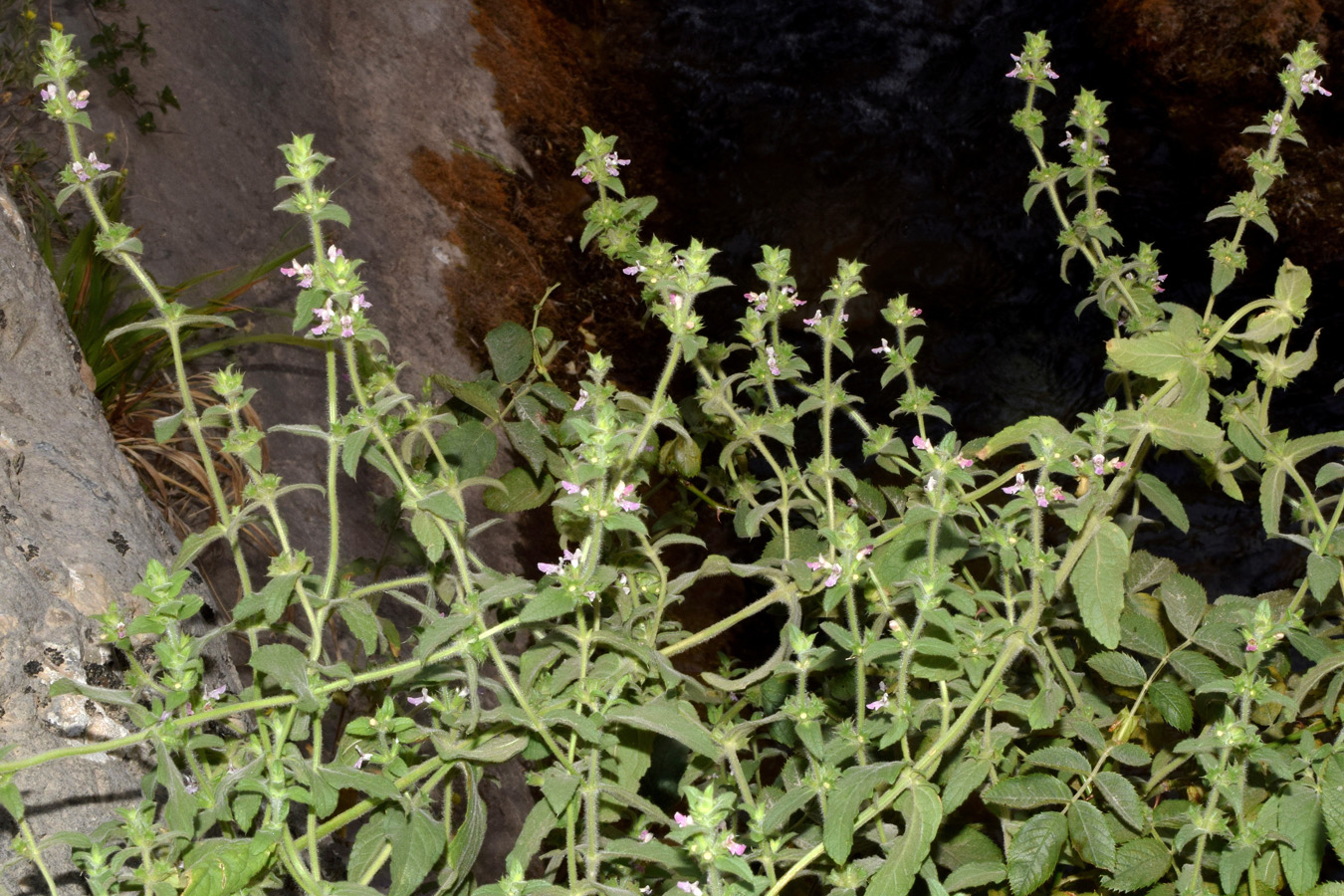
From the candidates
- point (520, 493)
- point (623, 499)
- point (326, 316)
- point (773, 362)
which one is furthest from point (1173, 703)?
point (326, 316)

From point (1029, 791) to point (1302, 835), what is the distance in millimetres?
420

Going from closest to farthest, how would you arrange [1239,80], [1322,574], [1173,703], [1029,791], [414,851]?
[414,851], [1322,574], [1029,791], [1173,703], [1239,80]

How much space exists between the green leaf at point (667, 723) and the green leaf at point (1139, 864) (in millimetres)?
816

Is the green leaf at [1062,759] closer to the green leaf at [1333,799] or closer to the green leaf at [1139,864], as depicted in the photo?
the green leaf at [1139,864]

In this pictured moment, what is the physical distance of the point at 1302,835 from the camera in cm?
160

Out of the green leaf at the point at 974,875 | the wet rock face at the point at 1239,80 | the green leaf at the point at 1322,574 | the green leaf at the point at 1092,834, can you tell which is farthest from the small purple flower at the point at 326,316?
the wet rock face at the point at 1239,80

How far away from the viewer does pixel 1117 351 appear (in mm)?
1722

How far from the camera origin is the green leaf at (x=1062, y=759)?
5.80ft

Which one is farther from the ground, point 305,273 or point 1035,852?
point 305,273

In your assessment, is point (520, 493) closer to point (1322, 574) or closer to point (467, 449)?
point (467, 449)

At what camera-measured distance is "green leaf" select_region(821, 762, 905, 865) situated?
150 cm

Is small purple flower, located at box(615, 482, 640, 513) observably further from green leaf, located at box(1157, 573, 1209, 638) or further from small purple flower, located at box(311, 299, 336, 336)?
green leaf, located at box(1157, 573, 1209, 638)

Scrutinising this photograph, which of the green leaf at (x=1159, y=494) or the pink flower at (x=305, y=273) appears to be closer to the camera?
the pink flower at (x=305, y=273)

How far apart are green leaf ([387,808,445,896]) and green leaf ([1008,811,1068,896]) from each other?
3.31 feet
